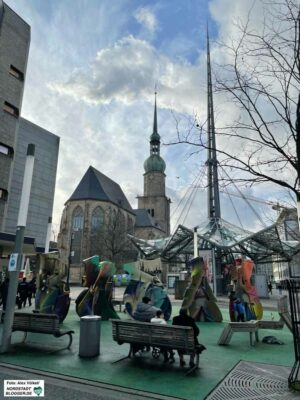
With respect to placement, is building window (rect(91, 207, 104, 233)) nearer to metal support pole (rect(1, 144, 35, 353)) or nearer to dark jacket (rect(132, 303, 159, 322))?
metal support pole (rect(1, 144, 35, 353))

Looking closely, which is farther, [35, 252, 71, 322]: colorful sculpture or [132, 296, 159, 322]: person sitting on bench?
[35, 252, 71, 322]: colorful sculpture

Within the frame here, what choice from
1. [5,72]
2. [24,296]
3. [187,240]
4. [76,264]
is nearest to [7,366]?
[24,296]

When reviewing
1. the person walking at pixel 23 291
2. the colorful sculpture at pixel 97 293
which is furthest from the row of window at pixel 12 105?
the colorful sculpture at pixel 97 293

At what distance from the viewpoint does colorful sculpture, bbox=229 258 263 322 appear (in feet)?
41.2

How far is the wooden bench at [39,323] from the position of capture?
298 inches

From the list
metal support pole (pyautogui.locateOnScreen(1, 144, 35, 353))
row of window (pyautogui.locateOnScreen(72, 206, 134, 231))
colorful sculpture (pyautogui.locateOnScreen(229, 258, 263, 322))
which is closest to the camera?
metal support pole (pyautogui.locateOnScreen(1, 144, 35, 353))

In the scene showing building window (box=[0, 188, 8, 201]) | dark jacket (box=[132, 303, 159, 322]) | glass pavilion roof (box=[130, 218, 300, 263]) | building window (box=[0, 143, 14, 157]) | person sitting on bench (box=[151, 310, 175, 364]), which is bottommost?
person sitting on bench (box=[151, 310, 175, 364])

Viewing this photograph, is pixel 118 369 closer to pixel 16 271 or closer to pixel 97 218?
pixel 16 271

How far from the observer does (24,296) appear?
17094mm

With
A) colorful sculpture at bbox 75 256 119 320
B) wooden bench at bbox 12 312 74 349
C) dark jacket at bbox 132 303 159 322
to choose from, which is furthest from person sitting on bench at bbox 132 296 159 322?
colorful sculpture at bbox 75 256 119 320

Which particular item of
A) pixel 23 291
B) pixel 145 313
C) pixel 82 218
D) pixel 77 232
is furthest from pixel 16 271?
pixel 82 218

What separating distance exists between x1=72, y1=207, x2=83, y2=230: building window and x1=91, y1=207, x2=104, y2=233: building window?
284 centimetres

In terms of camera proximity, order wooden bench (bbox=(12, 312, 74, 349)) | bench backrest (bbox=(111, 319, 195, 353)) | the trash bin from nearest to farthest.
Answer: bench backrest (bbox=(111, 319, 195, 353)) < the trash bin < wooden bench (bbox=(12, 312, 74, 349))

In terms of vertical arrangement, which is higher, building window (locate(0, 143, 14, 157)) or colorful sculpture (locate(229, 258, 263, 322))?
building window (locate(0, 143, 14, 157))
